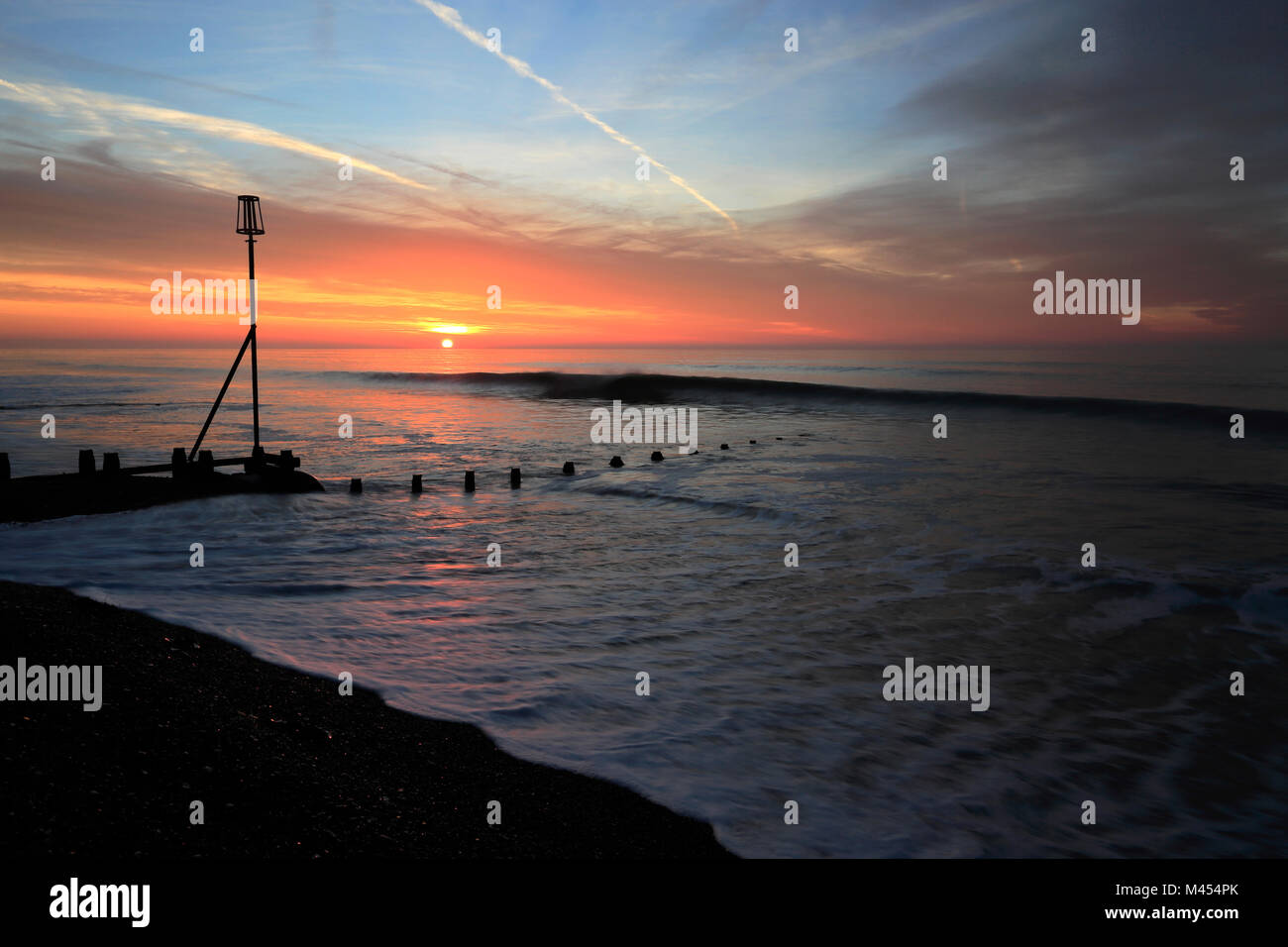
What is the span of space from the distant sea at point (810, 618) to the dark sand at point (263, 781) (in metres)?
0.57

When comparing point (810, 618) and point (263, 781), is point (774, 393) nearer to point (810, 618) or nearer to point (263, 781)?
point (810, 618)

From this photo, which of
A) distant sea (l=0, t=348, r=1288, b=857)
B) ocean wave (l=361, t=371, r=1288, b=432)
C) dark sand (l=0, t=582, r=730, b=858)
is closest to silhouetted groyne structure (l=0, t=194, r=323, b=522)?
distant sea (l=0, t=348, r=1288, b=857)

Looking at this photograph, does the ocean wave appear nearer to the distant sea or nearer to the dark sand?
the distant sea

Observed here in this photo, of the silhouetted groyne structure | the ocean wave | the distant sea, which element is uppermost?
the ocean wave

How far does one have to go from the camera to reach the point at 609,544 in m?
13.3

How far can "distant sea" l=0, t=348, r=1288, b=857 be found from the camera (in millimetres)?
5508

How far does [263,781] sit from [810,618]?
6.87 meters

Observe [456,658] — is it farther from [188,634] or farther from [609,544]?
[609,544]

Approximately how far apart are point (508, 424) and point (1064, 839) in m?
36.2

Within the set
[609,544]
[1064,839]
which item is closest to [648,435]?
[609,544]

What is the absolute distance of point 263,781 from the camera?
14.2 ft

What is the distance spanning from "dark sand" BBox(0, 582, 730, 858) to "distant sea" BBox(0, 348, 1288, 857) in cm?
57

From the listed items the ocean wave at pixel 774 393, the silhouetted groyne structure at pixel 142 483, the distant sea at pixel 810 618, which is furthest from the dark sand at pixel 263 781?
the ocean wave at pixel 774 393
